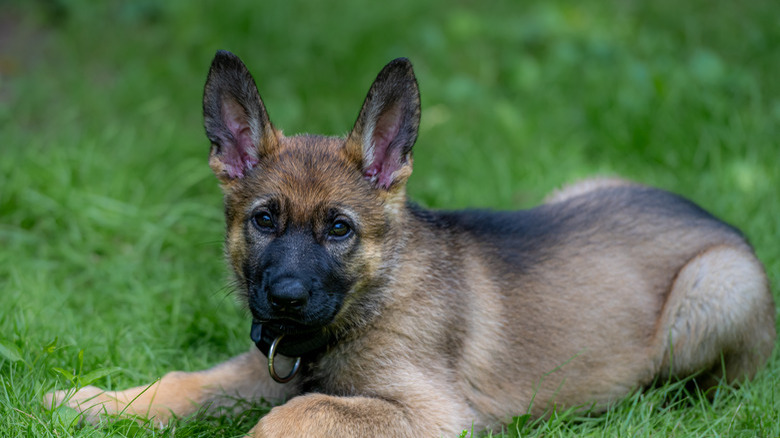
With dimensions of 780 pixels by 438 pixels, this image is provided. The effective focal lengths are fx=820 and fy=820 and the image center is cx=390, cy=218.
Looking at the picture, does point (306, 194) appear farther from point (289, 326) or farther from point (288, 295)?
point (289, 326)

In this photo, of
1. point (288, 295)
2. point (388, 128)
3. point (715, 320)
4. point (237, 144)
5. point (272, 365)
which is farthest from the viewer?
point (715, 320)

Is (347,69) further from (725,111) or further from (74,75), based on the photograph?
(725,111)

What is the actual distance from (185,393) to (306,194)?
1.34 meters

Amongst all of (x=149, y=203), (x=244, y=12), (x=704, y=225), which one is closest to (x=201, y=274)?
(x=149, y=203)

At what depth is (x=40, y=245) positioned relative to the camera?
6039 mm

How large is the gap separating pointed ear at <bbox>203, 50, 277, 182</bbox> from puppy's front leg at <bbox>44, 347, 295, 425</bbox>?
1.09 m

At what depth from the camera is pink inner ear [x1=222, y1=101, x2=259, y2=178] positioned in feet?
14.1

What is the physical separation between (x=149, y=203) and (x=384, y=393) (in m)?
3.31

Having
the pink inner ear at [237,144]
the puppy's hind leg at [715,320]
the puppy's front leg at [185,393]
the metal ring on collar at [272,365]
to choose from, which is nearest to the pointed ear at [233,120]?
the pink inner ear at [237,144]

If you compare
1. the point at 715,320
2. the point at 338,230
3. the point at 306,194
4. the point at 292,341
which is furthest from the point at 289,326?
the point at 715,320

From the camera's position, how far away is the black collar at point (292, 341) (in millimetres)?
4152

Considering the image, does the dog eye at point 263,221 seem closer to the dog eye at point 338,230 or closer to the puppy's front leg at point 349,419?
the dog eye at point 338,230

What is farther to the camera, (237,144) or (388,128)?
(237,144)

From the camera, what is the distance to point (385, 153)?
429cm
